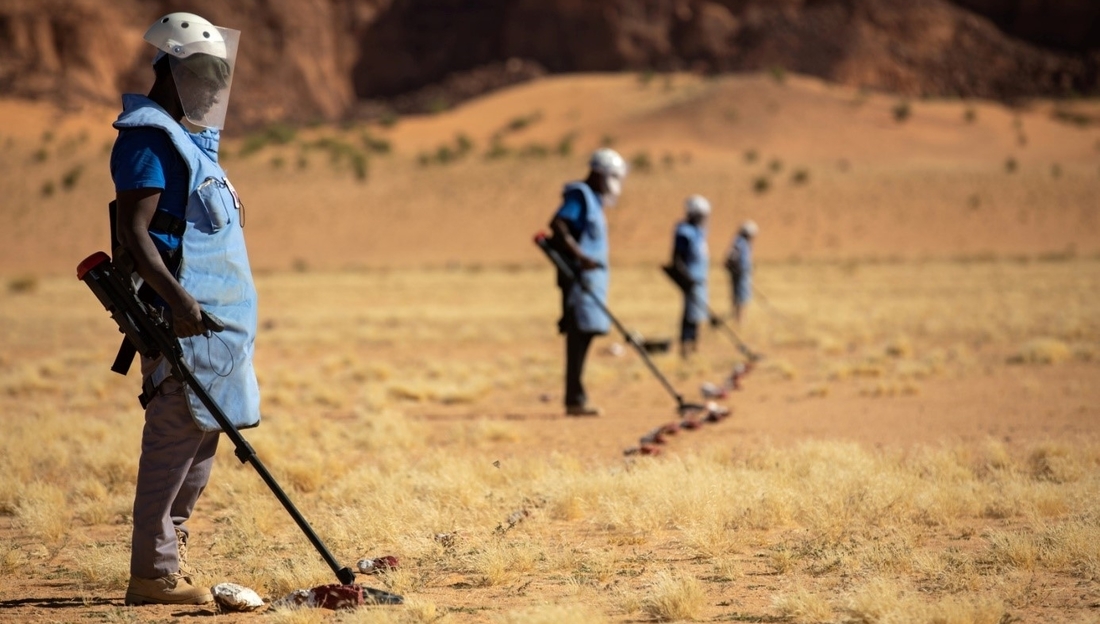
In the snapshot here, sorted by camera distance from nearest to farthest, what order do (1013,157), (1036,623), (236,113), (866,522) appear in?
(1036,623)
(866,522)
(1013,157)
(236,113)

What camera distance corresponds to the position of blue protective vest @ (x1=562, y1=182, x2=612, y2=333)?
11953mm

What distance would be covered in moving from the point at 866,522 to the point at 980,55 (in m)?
Answer: 95.4

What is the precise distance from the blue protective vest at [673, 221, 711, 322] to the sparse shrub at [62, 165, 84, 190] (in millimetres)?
59160

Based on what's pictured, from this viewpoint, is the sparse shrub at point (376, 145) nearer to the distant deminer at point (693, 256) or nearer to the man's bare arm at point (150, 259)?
the distant deminer at point (693, 256)

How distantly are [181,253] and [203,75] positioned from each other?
0.83 m

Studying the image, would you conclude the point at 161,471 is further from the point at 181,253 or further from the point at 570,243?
the point at 570,243

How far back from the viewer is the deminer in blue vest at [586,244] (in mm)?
11914

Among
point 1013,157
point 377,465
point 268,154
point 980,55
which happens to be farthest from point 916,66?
point 377,465

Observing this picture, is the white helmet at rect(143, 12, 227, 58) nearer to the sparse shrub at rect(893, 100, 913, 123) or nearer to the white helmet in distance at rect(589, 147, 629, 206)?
the white helmet in distance at rect(589, 147, 629, 206)

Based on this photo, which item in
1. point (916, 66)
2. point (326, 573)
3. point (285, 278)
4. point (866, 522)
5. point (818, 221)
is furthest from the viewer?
point (916, 66)

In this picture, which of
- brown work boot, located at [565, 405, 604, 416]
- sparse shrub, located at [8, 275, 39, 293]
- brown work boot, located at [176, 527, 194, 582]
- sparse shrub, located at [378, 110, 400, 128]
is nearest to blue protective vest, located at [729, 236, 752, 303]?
brown work boot, located at [565, 405, 604, 416]

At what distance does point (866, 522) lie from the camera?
7.21 meters

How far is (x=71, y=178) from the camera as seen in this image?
6900cm

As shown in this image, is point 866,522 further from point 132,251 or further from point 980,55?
point 980,55
